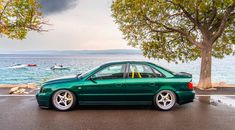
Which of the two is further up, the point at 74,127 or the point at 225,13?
the point at 225,13

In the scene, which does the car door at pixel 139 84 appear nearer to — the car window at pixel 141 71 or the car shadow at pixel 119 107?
the car window at pixel 141 71

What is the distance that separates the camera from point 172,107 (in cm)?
664

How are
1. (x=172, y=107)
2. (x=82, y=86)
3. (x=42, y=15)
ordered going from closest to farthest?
(x=82, y=86) → (x=172, y=107) → (x=42, y=15)

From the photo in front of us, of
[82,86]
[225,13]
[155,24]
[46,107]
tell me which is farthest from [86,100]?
[225,13]

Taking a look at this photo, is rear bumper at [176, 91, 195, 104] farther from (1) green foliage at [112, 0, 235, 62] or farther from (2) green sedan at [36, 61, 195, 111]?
(1) green foliage at [112, 0, 235, 62]

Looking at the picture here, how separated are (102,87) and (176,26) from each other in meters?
7.64

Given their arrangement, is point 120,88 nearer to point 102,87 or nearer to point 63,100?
point 102,87

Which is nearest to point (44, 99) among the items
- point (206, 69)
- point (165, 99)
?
point (165, 99)

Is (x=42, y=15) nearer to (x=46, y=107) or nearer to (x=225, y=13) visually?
(x=46, y=107)

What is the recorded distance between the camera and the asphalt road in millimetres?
4852

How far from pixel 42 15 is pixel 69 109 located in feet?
23.2

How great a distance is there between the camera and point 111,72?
21.2ft

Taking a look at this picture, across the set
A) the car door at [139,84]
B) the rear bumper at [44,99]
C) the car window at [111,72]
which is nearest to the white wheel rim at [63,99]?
the rear bumper at [44,99]

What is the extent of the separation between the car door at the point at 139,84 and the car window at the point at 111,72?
0.25m
